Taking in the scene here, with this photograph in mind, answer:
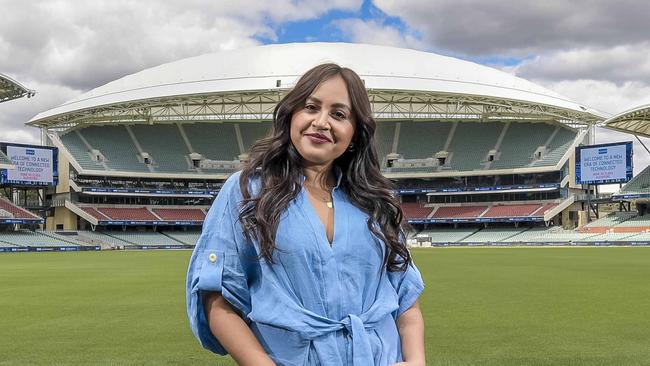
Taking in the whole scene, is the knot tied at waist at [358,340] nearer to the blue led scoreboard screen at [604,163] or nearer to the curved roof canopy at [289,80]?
the curved roof canopy at [289,80]

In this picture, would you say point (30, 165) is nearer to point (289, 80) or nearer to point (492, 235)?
point (289, 80)

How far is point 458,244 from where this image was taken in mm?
62781

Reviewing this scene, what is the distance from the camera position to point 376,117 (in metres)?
69.1

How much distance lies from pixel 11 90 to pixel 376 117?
35355mm

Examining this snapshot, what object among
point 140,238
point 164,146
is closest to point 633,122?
point 164,146

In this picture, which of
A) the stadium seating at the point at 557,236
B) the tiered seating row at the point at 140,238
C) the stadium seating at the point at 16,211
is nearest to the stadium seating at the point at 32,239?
the stadium seating at the point at 16,211

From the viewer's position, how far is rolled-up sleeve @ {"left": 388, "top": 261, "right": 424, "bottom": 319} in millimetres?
2488

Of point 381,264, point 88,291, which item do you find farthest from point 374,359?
point 88,291

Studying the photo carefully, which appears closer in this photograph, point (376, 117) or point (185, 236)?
point (376, 117)

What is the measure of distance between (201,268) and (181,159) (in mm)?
72431

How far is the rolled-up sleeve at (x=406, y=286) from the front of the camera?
249 centimetres

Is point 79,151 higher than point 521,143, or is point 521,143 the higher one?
point 521,143

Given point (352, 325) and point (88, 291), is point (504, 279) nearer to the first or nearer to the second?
point (88, 291)

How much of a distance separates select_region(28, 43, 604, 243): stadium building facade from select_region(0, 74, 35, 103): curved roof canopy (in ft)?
24.0
